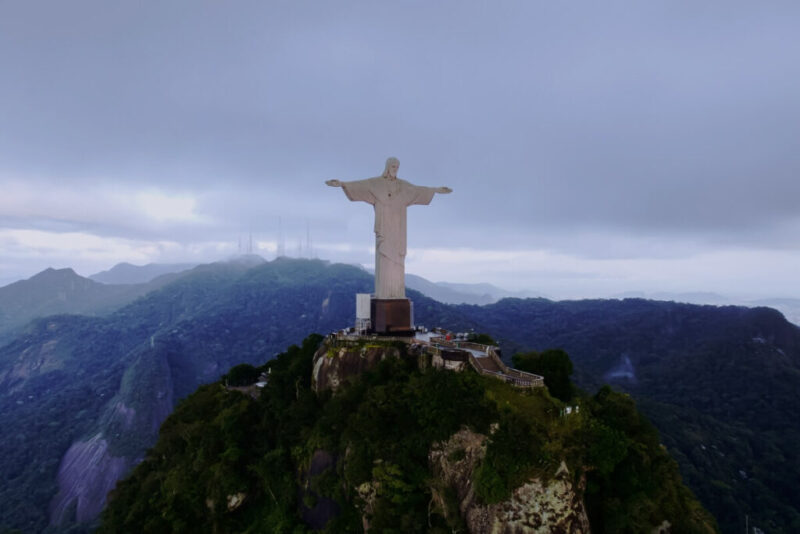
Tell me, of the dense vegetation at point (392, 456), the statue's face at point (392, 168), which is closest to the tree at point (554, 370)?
the dense vegetation at point (392, 456)

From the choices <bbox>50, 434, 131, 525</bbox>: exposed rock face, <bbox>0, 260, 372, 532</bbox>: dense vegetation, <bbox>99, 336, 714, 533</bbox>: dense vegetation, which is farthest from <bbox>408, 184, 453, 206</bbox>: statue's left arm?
<bbox>0, 260, 372, 532</bbox>: dense vegetation

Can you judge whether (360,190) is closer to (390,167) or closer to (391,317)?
(390,167)

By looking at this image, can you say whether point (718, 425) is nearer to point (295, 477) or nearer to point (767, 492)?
point (767, 492)

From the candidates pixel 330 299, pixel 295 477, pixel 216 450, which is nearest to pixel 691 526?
pixel 295 477

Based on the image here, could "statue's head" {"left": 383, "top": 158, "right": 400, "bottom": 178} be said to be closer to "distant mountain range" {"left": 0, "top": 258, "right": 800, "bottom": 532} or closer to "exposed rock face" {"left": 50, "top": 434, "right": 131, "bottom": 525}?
"distant mountain range" {"left": 0, "top": 258, "right": 800, "bottom": 532}

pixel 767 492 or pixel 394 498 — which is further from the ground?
pixel 394 498

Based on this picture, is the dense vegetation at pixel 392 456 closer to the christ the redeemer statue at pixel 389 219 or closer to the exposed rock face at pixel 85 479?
the christ the redeemer statue at pixel 389 219
